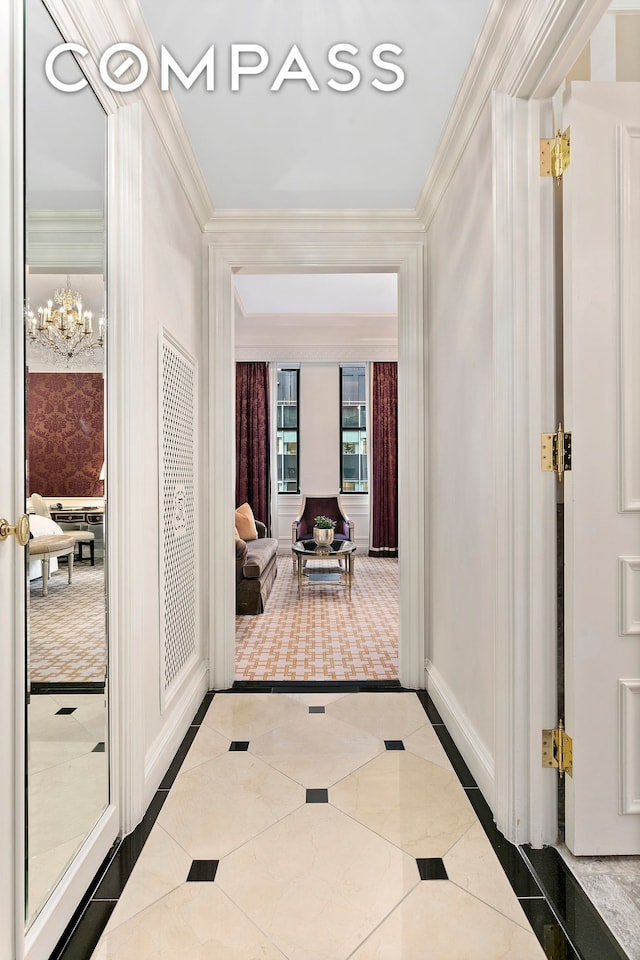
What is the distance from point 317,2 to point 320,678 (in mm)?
3004

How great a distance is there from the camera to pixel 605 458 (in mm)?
1662

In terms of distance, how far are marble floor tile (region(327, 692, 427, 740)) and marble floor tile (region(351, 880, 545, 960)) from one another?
1007 mm

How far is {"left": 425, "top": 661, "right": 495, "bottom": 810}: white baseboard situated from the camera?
2.02 m

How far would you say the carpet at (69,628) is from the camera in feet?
4.33

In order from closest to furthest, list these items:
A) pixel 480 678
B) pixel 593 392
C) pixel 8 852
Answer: pixel 8 852 → pixel 593 392 → pixel 480 678

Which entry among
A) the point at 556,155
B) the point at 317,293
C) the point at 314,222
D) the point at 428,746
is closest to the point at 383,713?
the point at 428,746

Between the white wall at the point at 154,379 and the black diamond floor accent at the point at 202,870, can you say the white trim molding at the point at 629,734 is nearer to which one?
the black diamond floor accent at the point at 202,870

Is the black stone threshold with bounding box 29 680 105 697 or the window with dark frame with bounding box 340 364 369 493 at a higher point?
the window with dark frame with bounding box 340 364 369 493

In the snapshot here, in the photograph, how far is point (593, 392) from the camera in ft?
5.46

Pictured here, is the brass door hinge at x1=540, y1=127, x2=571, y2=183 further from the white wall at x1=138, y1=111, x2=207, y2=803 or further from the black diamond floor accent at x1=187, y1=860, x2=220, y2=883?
the black diamond floor accent at x1=187, y1=860, x2=220, y2=883

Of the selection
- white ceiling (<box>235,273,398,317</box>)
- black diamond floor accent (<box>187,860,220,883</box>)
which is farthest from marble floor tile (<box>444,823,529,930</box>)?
white ceiling (<box>235,273,398,317</box>)

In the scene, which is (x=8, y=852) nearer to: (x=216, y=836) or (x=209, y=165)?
(x=216, y=836)

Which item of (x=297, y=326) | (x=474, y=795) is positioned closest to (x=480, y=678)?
(x=474, y=795)

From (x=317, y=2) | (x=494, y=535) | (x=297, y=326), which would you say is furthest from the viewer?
(x=297, y=326)
